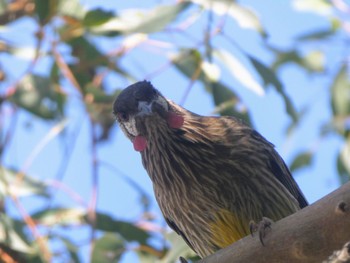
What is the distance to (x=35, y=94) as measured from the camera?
438 cm

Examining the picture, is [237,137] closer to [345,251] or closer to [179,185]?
[179,185]

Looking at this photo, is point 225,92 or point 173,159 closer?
point 173,159

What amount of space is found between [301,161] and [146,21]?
158 centimetres

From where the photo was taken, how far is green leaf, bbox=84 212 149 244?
3.96 m

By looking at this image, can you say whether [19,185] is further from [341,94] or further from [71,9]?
[341,94]

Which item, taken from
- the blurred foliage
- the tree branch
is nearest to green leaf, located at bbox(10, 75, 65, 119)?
the blurred foliage

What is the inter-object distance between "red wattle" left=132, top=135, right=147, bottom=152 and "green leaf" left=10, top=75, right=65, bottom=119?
113 cm

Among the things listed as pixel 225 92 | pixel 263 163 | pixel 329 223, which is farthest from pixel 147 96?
→ pixel 329 223

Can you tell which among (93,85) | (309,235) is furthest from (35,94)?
(309,235)

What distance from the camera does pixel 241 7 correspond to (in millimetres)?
4098

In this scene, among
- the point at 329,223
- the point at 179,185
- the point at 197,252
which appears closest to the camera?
the point at 329,223

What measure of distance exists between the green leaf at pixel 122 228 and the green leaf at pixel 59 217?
225 millimetres

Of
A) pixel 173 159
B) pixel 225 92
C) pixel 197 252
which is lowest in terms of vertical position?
pixel 197 252

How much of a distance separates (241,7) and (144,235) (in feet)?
3.32
